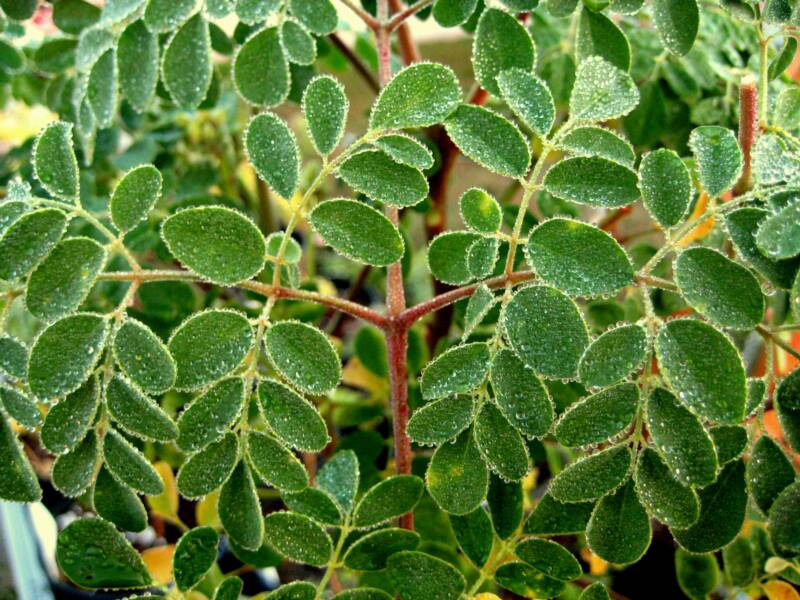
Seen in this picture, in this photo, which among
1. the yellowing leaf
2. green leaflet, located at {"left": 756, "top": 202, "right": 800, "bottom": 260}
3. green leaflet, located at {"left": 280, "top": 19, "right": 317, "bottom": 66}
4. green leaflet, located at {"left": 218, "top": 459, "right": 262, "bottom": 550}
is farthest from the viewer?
the yellowing leaf

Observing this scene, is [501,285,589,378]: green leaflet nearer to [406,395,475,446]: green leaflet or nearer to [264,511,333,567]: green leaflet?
[406,395,475,446]: green leaflet

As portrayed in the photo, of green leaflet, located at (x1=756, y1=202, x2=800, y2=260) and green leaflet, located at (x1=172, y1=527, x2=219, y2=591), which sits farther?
green leaflet, located at (x1=172, y1=527, x2=219, y2=591)

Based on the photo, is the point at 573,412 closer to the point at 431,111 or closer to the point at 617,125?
the point at 431,111

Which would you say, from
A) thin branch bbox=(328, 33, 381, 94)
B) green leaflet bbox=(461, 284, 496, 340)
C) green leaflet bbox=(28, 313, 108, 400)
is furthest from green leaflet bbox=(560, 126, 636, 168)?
thin branch bbox=(328, 33, 381, 94)

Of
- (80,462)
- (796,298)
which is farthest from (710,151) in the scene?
(80,462)

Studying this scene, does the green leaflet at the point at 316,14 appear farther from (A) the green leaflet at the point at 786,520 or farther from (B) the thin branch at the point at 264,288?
(A) the green leaflet at the point at 786,520

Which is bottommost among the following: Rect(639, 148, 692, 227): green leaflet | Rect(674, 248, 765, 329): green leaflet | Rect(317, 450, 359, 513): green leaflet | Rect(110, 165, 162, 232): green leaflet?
Rect(317, 450, 359, 513): green leaflet

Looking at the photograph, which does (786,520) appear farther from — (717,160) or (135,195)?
(135,195)

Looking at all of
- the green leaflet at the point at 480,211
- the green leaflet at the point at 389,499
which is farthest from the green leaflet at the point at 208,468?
the green leaflet at the point at 480,211

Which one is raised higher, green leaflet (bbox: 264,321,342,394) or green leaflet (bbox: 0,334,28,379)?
green leaflet (bbox: 0,334,28,379)
